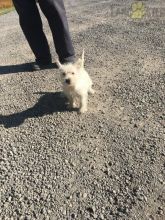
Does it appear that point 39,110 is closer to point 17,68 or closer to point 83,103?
point 83,103

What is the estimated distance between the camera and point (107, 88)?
641cm

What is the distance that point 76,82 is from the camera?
220 inches

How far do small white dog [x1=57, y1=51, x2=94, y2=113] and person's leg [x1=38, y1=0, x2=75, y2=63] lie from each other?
52.4 inches

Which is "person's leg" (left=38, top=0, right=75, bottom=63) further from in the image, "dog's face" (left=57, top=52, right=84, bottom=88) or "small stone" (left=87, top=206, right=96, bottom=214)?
"small stone" (left=87, top=206, right=96, bottom=214)

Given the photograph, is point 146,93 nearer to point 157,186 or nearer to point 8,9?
point 157,186

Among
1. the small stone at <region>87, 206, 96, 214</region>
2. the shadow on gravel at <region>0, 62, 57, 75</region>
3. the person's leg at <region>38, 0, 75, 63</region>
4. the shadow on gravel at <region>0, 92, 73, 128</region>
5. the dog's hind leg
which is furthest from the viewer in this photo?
the shadow on gravel at <region>0, 62, 57, 75</region>

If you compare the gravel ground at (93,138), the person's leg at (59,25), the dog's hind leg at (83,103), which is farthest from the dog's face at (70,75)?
the person's leg at (59,25)

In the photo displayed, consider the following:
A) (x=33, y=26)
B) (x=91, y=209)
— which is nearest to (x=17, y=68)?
(x=33, y=26)

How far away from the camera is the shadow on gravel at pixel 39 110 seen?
19.7 feet

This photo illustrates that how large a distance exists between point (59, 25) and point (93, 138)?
2487 mm

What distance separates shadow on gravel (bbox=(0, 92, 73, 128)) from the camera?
6000mm

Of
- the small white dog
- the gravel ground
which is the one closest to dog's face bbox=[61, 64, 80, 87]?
the small white dog

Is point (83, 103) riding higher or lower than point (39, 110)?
higher

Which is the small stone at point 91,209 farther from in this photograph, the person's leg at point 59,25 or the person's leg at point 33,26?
the person's leg at point 33,26
